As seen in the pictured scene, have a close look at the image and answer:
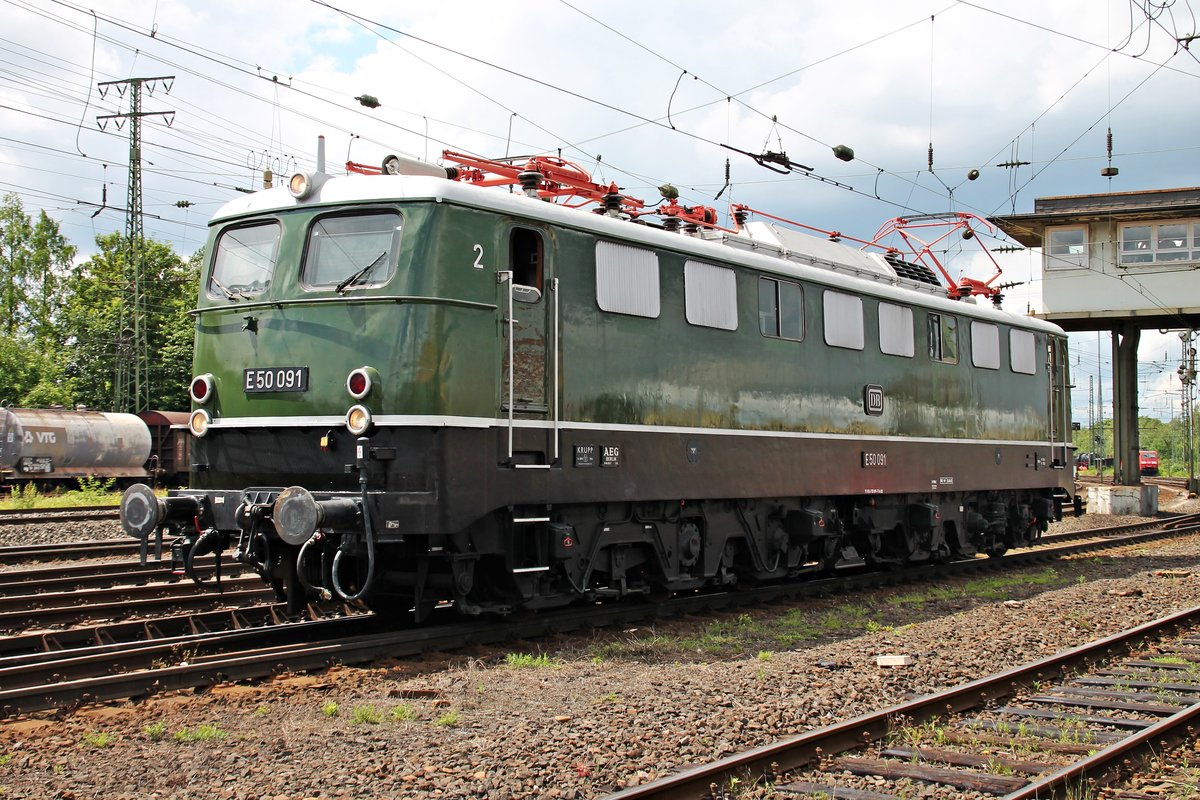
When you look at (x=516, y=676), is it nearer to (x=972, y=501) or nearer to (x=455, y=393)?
(x=455, y=393)

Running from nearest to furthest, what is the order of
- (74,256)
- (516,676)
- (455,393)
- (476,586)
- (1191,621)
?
(516,676), (455,393), (476,586), (1191,621), (74,256)

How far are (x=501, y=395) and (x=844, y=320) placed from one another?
6096 mm

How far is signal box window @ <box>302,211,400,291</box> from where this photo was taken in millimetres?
8961

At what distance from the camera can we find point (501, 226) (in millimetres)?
9391

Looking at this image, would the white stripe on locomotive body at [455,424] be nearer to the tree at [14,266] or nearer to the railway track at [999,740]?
the railway track at [999,740]

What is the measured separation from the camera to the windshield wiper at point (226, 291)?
31.6 ft

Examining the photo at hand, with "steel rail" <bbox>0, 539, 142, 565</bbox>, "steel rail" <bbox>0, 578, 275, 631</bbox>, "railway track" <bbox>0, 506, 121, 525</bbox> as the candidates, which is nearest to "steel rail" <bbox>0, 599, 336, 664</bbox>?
"steel rail" <bbox>0, 578, 275, 631</bbox>

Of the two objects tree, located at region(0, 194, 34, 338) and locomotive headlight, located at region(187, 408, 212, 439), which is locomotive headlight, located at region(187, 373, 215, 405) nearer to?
locomotive headlight, located at region(187, 408, 212, 439)

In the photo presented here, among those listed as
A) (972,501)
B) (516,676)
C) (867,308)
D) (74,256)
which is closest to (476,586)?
(516,676)

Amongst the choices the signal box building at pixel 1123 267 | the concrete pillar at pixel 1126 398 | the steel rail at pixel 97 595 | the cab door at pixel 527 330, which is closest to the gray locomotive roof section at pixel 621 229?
the cab door at pixel 527 330

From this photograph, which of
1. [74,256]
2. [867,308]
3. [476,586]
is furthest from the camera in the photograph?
[74,256]

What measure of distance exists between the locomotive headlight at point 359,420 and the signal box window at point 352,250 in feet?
3.57

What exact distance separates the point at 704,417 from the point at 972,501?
7.53 metres

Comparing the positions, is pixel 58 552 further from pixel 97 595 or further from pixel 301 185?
pixel 301 185
